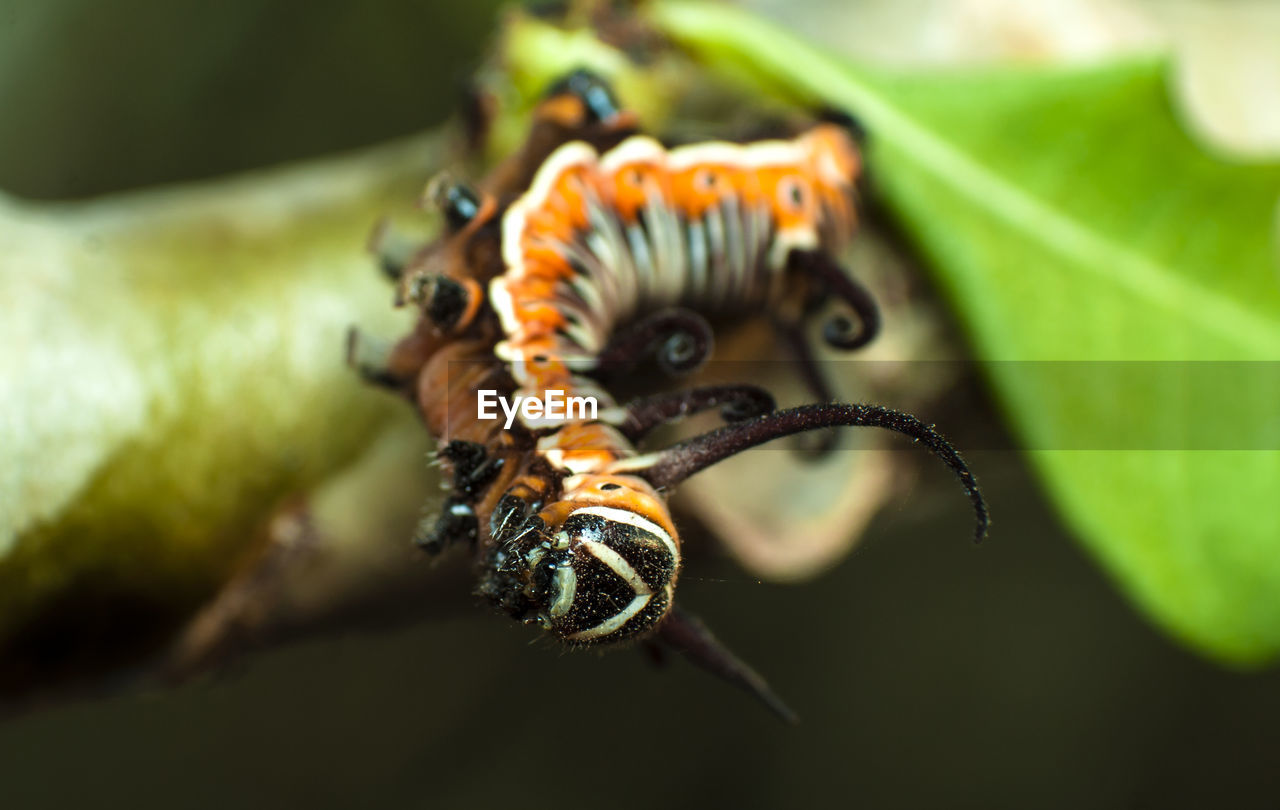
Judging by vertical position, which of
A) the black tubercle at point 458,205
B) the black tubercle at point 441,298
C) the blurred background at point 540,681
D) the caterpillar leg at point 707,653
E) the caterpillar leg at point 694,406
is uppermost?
the black tubercle at point 458,205

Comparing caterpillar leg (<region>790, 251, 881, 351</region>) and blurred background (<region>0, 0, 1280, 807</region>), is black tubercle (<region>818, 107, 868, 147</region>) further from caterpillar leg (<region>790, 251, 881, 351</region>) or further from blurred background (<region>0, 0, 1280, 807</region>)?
blurred background (<region>0, 0, 1280, 807</region>)

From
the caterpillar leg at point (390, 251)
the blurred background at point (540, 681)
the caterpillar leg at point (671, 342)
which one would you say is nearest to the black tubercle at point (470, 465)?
the caterpillar leg at point (671, 342)

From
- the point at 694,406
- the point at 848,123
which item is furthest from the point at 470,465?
the point at 848,123

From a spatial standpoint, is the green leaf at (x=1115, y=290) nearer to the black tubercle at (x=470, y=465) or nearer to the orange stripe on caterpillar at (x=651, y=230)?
the orange stripe on caterpillar at (x=651, y=230)

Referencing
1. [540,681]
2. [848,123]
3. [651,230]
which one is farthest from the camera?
[540,681]

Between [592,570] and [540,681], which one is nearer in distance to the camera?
[592,570]

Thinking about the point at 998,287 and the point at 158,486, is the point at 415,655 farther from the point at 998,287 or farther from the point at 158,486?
the point at 998,287

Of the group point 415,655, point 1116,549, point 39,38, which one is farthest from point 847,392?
point 415,655

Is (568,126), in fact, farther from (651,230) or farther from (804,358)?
(804,358)
